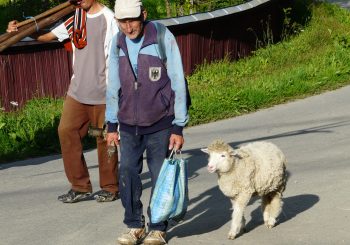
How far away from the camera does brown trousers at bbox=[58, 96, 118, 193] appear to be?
7961mm

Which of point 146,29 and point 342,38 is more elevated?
point 146,29

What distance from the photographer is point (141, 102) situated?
6.37 meters

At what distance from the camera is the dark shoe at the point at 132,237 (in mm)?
6570

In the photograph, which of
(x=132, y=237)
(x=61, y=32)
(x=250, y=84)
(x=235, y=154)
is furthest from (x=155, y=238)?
(x=250, y=84)

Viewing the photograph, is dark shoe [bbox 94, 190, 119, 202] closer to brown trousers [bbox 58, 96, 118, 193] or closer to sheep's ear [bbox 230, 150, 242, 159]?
brown trousers [bbox 58, 96, 118, 193]

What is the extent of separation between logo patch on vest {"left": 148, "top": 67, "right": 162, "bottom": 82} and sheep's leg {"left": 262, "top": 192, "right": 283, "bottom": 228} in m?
1.38

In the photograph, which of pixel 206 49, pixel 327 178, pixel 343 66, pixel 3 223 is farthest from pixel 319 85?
pixel 3 223

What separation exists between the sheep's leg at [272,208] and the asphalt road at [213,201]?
0.08 metres

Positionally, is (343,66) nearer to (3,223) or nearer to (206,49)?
(206,49)

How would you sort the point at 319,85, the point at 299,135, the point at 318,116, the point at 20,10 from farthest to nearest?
1. the point at 20,10
2. the point at 319,85
3. the point at 318,116
4. the point at 299,135

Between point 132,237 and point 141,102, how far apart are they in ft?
3.34

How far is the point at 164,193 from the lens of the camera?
6328 mm

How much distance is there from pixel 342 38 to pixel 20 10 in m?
7.08

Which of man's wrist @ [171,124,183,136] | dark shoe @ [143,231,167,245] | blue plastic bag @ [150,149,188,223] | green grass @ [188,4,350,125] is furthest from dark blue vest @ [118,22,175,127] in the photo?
green grass @ [188,4,350,125]
